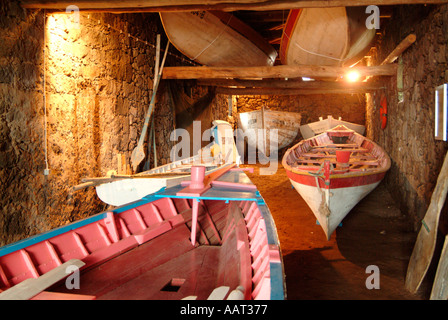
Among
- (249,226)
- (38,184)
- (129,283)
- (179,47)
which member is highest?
(179,47)

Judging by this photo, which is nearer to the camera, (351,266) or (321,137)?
(351,266)

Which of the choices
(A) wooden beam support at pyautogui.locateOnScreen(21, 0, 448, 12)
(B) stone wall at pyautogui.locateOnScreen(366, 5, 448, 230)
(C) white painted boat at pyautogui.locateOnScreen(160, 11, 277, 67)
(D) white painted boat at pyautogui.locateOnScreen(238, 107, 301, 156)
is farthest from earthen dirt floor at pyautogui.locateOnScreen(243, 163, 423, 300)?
(D) white painted boat at pyautogui.locateOnScreen(238, 107, 301, 156)

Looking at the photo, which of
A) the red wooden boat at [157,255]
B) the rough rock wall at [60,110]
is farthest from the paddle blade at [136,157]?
Result: the red wooden boat at [157,255]

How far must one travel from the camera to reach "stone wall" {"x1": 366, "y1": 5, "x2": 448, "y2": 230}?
12.4 feet

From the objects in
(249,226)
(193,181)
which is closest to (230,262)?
(249,226)

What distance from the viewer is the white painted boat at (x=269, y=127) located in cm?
1103

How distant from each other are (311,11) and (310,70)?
5.05ft

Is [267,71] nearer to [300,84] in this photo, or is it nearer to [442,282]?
[300,84]

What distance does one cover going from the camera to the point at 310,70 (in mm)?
5719

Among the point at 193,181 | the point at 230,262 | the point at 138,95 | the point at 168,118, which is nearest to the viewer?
the point at 230,262

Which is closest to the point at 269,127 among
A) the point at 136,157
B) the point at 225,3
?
the point at 136,157

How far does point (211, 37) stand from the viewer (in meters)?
6.38
